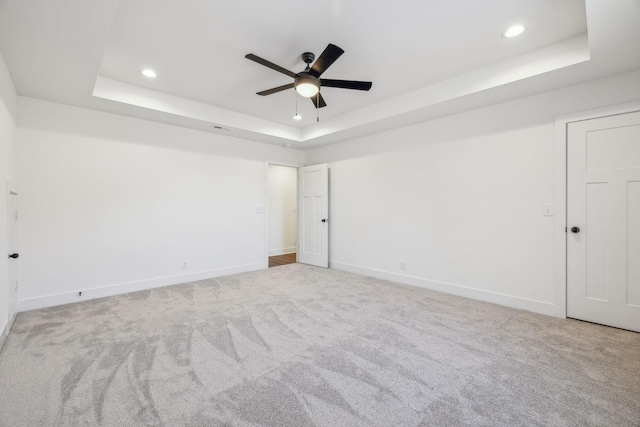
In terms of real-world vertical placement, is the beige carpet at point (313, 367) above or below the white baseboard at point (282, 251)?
below

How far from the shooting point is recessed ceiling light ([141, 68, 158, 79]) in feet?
10.3

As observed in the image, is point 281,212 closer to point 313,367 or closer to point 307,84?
point 307,84

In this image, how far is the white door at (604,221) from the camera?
269 centimetres

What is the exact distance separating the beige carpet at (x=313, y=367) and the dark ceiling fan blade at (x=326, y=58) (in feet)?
8.31

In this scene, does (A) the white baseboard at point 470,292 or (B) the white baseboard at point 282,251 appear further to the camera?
(B) the white baseboard at point 282,251

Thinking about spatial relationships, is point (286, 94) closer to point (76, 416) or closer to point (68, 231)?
point (68, 231)

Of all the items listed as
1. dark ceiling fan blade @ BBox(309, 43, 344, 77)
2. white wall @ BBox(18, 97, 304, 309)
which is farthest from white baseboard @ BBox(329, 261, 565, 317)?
dark ceiling fan blade @ BBox(309, 43, 344, 77)

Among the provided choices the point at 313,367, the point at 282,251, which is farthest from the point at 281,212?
the point at 313,367

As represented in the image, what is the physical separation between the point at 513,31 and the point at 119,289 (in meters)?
5.50

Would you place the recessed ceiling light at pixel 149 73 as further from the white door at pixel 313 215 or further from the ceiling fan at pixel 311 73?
the white door at pixel 313 215

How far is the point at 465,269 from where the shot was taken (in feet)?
12.3

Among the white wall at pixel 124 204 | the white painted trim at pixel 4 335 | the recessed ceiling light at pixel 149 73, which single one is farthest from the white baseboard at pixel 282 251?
the white painted trim at pixel 4 335

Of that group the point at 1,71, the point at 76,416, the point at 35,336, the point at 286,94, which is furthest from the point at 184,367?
the point at 286,94

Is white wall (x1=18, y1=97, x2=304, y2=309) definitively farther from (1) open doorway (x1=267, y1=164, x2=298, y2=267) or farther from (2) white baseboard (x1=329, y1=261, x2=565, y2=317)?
(2) white baseboard (x1=329, y1=261, x2=565, y2=317)
